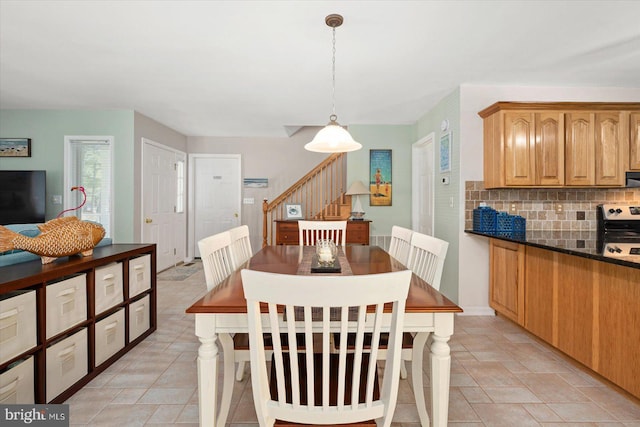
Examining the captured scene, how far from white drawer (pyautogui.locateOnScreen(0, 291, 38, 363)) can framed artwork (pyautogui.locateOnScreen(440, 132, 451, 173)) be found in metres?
3.66

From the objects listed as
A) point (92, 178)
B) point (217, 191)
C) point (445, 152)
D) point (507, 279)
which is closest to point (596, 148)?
point (445, 152)

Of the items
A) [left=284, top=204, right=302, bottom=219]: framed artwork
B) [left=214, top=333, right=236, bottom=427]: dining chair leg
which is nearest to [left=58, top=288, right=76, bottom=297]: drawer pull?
[left=214, top=333, right=236, bottom=427]: dining chair leg

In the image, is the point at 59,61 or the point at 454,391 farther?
the point at 59,61

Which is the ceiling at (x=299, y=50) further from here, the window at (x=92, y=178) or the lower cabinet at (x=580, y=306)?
the lower cabinet at (x=580, y=306)

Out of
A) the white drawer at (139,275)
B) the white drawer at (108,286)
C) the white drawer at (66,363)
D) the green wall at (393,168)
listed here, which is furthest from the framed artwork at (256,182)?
the white drawer at (66,363)

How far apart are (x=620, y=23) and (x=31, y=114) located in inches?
252

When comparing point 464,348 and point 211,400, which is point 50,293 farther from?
point 464,348

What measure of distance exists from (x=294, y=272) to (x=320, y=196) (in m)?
3.51

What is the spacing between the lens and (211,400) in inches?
50.8

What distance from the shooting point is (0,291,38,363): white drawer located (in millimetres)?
1505

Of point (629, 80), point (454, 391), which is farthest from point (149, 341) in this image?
point (629, 80)

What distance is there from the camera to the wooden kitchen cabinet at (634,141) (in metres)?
3.17

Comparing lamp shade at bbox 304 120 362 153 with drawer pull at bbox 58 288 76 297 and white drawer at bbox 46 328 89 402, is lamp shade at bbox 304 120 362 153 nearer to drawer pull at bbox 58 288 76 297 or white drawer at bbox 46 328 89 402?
drawer pull at bbox 58 288 76 297

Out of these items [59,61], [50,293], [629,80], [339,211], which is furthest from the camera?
[339,211]
